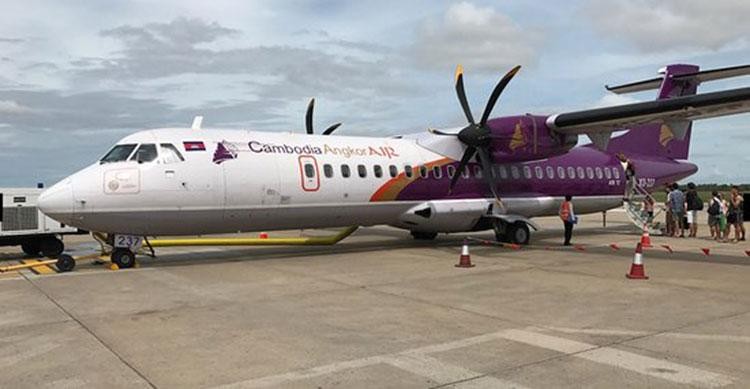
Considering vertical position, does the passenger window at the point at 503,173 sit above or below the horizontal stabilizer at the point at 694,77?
below

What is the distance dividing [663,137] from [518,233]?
357 inches

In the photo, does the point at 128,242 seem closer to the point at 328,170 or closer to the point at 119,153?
the point at 119,153

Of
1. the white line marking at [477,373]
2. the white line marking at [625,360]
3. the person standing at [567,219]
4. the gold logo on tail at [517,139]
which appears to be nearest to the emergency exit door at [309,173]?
the gold logo on tail at [517,139]

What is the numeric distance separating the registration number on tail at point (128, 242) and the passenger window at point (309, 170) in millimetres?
4029

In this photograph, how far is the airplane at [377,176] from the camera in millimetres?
12531

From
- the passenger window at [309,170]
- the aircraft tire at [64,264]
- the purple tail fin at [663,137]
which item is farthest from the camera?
the purple tail fin at [663,137]

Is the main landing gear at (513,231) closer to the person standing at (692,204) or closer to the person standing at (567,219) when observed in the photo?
the person standing at (567,219)

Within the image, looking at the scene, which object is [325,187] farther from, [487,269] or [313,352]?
[313,352]

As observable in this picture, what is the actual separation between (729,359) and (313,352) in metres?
4.01

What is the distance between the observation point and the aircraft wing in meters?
13.8

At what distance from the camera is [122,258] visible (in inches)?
503

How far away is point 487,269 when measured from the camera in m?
12.3

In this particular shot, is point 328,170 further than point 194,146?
Yes

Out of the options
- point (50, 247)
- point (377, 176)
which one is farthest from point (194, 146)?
point (50, 247)
